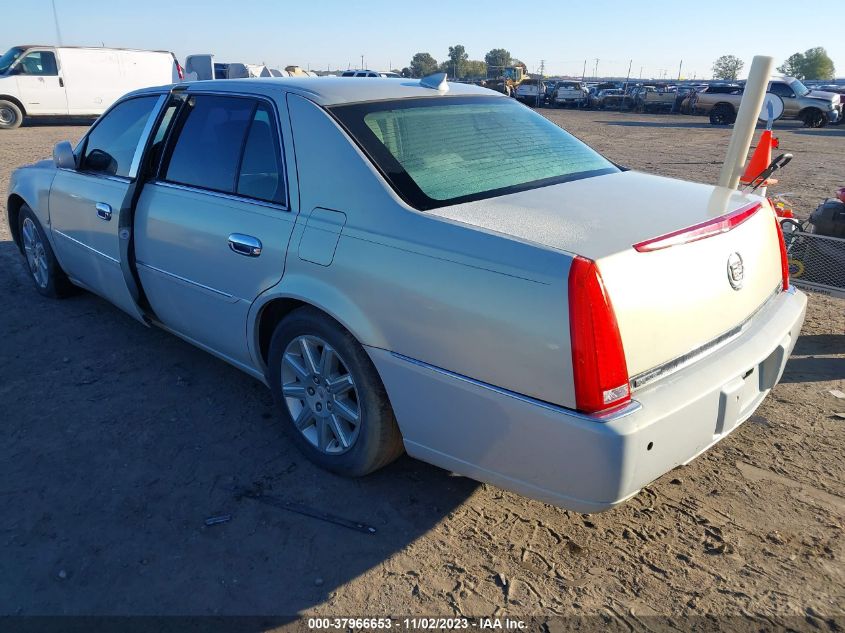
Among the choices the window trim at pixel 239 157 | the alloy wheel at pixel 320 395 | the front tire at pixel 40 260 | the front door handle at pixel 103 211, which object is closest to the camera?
the alloy wheel at pixel 320 395

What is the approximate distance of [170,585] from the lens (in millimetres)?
2391

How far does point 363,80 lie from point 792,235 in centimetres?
294

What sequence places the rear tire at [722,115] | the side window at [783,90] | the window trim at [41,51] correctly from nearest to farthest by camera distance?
the window trim at [41,51]
the side window at [783,90]
the rear tire at [722,115]

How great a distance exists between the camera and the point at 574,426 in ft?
6.67

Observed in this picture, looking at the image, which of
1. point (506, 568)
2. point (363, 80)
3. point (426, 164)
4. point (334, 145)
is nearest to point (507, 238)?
point (426, 164)

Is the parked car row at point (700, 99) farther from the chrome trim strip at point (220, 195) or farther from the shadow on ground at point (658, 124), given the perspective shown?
the chrome trim strip at point (220, 195)

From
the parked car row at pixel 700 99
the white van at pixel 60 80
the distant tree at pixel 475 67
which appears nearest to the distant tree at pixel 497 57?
the distant tree at pixel 475 67

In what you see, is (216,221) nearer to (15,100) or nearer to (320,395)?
(320,395)

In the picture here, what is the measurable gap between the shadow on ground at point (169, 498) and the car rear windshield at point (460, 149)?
4.38ft

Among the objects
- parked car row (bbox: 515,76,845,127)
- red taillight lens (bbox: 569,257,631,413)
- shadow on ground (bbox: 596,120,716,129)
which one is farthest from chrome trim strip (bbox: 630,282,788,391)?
shadow on ground (bbox: 596,120,716,129)

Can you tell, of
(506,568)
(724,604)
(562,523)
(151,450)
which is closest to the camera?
(724,604)

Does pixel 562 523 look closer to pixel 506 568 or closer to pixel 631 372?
pixel 506 568

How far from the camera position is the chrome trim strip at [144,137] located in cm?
377

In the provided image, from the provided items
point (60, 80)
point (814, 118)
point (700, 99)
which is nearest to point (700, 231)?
point (60, 80)
